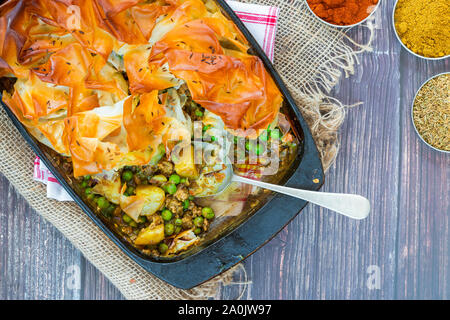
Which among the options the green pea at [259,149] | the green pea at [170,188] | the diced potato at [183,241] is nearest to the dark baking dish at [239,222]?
the diced potato at [183,241]

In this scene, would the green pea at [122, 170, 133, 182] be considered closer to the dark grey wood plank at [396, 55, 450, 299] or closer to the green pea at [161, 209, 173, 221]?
the green pea at [161, 209, 173, 221]

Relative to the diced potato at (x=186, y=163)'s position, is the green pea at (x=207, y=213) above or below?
below

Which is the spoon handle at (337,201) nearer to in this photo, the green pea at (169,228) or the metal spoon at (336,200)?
the metal spoon at (336,200)

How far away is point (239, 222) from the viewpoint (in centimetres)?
175

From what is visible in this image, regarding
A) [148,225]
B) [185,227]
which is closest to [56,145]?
[148,225]

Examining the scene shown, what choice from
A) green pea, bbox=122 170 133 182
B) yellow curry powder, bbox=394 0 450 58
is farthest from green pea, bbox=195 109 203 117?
yellow curry powder, bbox=394 0 450 58

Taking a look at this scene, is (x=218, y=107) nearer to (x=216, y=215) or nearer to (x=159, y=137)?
(x=159, y=137)

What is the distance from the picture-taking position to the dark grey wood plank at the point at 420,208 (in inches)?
79.9

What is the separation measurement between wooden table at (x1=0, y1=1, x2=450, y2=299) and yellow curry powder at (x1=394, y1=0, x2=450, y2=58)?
86mm

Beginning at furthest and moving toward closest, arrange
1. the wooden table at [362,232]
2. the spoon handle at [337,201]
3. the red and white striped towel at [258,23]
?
the wooden table at [362,232] < the red and white striped towel at [258,23] < the spoon handle at [337,201]

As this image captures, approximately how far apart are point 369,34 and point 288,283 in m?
1.26

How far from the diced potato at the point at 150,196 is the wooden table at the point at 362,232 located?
23.4 inches

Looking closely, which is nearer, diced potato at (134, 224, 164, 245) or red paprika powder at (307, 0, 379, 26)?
diced potato at (134, 224, 164, 245)

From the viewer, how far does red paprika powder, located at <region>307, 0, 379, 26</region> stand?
Answer: 1.88 meters
